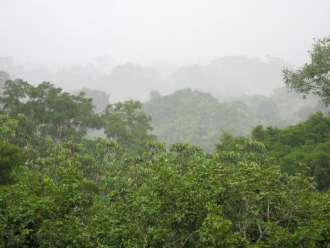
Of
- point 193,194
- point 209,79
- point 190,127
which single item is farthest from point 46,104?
point 209,79

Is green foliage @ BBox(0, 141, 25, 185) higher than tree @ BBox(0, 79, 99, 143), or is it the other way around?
tree @ BBox(0, 79, 99, 143)

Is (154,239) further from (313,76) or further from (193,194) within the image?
(313,76)

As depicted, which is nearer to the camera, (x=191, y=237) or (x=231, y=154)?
(x=191, y=237)

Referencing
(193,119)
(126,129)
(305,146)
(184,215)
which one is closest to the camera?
(184,215)

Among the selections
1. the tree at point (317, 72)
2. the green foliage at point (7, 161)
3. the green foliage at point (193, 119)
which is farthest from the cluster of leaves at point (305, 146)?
the green foliage at point (193, 119)

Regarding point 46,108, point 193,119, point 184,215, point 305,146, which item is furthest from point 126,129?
point 184,215

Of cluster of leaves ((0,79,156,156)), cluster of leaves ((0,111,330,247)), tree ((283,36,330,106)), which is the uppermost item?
tree ((283,36,330,106))

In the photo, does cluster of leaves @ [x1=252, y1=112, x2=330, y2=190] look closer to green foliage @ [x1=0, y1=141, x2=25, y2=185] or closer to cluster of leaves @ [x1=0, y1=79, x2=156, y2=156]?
cluster of leaves @ [x1=0, y1=79, x2=156, y2=156]

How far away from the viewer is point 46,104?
25.6 metres

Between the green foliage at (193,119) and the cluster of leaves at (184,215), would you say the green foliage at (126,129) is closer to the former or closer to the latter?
the green foliage at (193,119)

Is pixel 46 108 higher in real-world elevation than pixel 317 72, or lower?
lower

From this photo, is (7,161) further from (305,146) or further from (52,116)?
(305,146)

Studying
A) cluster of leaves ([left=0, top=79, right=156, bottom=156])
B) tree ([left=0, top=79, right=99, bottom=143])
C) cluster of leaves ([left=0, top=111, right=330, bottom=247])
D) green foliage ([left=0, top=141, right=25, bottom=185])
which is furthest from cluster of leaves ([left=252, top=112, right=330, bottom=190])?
tree ([left=0, top=79, right=99, bottom=143])

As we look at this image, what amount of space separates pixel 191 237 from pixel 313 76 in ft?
50.3
